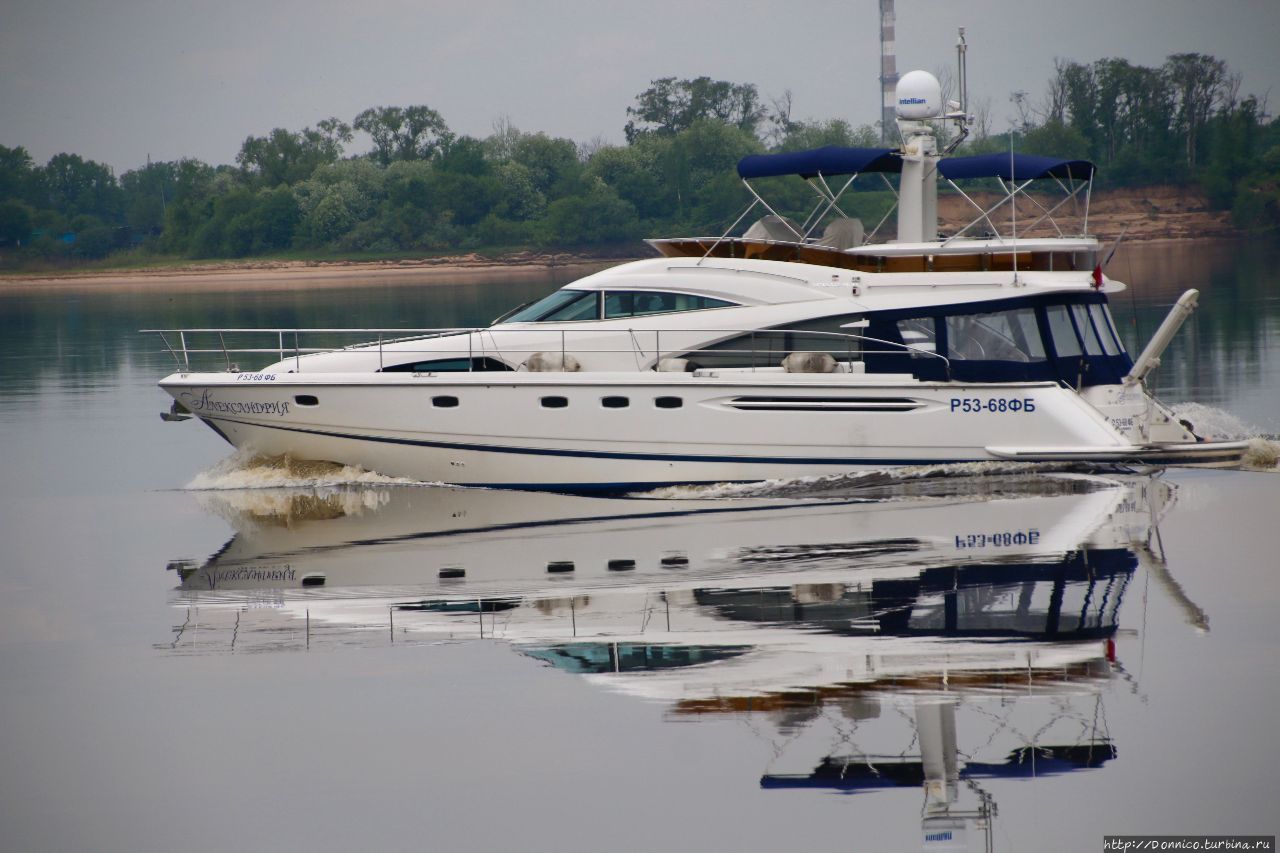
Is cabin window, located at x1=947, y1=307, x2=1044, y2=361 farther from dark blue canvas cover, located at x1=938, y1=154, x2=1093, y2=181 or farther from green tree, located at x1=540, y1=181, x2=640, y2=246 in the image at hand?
green tree, located at x1=540, y1=181, x2=640, y2=246

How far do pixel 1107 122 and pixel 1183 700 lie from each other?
93.8 metres

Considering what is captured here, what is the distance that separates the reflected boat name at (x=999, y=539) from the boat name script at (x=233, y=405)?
24.9 ft

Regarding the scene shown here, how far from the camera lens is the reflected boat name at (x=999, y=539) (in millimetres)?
12898

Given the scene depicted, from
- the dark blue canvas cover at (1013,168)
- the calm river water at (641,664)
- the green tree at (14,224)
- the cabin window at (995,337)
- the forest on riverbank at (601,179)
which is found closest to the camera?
the calm river water at (641,664)

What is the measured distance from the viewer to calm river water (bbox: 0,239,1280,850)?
780cm

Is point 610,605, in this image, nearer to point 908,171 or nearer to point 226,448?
point 908,171

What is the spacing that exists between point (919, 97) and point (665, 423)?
16.9 feet

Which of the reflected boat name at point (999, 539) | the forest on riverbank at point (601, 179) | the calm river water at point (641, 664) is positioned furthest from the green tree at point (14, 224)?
the reflected boat name at point (999, 539)

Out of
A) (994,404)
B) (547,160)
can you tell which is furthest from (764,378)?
(547,160)

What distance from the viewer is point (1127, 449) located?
595 inches

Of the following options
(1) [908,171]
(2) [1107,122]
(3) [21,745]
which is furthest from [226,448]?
(2) [1107,122]

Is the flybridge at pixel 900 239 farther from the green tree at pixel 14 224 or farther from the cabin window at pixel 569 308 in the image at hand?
the green tree at pixel 14 224

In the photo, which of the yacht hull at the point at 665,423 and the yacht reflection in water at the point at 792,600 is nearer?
the yacht reflection in water at the point at 792,600

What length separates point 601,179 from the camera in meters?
83.4
